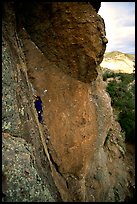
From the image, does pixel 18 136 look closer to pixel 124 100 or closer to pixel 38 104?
pixel 38 104

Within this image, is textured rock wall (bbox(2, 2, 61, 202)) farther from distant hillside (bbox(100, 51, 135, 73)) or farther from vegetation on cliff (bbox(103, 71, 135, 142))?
distant hillside (bbox(100, 51, 135, 73))

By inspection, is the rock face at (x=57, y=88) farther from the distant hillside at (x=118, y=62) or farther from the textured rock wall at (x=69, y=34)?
the distant hillside at (x=118, y=62)

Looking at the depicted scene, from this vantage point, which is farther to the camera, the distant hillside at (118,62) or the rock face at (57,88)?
the distant hillside at (118,62)

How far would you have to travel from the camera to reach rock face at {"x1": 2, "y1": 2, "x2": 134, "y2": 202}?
9234 millimetres

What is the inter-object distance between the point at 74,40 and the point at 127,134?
1648 cm

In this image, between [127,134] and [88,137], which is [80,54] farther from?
[127,134]

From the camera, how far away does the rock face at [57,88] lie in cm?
923

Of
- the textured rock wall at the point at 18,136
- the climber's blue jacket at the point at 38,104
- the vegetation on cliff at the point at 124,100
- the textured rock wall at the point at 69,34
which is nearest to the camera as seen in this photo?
the textured rock wall at the point at 18,136

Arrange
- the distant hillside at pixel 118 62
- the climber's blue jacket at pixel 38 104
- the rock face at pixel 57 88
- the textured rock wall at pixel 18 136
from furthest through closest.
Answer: the distant hillside at pixel 118 62, the climber's blue jacket at pixel 38 104, the rock face at pixel 57 88, the textured rock wall at pixel 18 136

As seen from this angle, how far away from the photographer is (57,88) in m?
11.7

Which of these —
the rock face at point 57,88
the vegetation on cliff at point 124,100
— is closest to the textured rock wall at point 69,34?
the rock face at point 57,88

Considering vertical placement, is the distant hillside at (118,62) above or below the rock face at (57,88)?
above

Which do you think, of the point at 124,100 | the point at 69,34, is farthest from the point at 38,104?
the point at 124,100

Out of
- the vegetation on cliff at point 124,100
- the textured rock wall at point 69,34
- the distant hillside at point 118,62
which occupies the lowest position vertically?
the vegetation on cliff at point 124,100
